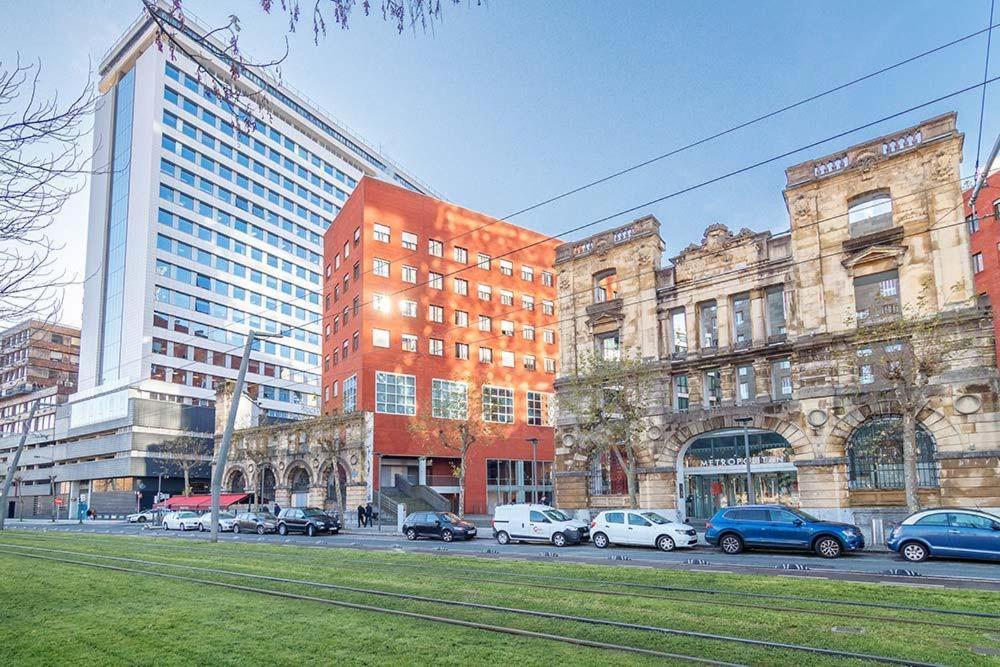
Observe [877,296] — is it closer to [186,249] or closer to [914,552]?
[914,552]

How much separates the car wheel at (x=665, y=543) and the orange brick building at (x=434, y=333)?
25.7m

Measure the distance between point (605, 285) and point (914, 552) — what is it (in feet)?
81.5

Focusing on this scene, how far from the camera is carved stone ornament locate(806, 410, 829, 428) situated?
107 feet

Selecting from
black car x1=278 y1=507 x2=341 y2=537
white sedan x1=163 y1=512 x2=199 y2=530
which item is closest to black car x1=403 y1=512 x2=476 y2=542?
black car x1=278 y1=507 x2=341 y2=537

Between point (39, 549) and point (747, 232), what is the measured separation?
33085 millimetres

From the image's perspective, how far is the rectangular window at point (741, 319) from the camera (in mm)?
37041

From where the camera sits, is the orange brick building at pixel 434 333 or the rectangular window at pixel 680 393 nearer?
the rectangular window at pixel 680 393

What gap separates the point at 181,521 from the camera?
166 ft

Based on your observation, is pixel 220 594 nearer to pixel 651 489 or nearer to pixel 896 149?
pixel 651 489

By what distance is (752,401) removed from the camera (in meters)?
35.3

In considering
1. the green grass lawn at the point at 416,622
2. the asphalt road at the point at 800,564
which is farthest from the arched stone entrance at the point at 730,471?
the green grass lawn at the point at 416,622

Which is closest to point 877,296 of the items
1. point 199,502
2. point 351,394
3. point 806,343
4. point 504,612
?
point 806,343

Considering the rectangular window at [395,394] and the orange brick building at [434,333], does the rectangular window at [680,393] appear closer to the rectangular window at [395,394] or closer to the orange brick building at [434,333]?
the orange brick building at [434,333]

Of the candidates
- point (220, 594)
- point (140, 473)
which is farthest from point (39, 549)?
point (140, 473)
